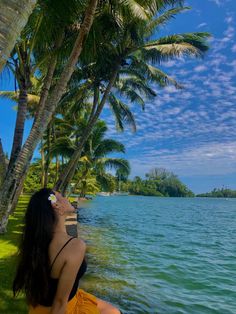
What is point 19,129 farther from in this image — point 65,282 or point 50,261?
point 65,282

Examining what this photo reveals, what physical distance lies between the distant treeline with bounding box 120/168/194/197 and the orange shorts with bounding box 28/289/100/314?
134m

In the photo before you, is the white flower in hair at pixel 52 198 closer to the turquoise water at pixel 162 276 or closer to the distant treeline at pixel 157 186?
the turquoise water at pixel 162 276

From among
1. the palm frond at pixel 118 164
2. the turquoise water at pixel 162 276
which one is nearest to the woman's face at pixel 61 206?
the turquoise water at pixel 162 276

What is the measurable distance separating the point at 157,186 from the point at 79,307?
15231cm

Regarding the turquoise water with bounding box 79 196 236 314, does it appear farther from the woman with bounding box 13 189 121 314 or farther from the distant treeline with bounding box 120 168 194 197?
the distant treeline with bounding box 120 168 194 197

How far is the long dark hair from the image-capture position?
9.12ft

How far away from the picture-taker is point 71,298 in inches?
→ 115

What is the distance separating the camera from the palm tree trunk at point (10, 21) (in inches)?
138

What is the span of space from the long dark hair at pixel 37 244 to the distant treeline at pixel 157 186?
134108 millimetres

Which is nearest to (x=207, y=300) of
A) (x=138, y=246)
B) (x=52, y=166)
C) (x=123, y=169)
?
(x=138, y=246)

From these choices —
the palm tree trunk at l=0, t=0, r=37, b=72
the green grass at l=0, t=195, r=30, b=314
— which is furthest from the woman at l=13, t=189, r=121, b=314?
the green grass at l=0, t=195, r=30, b=314

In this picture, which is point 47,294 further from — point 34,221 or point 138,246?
point 138,246

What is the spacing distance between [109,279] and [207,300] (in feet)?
8.11

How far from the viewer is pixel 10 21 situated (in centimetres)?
357
